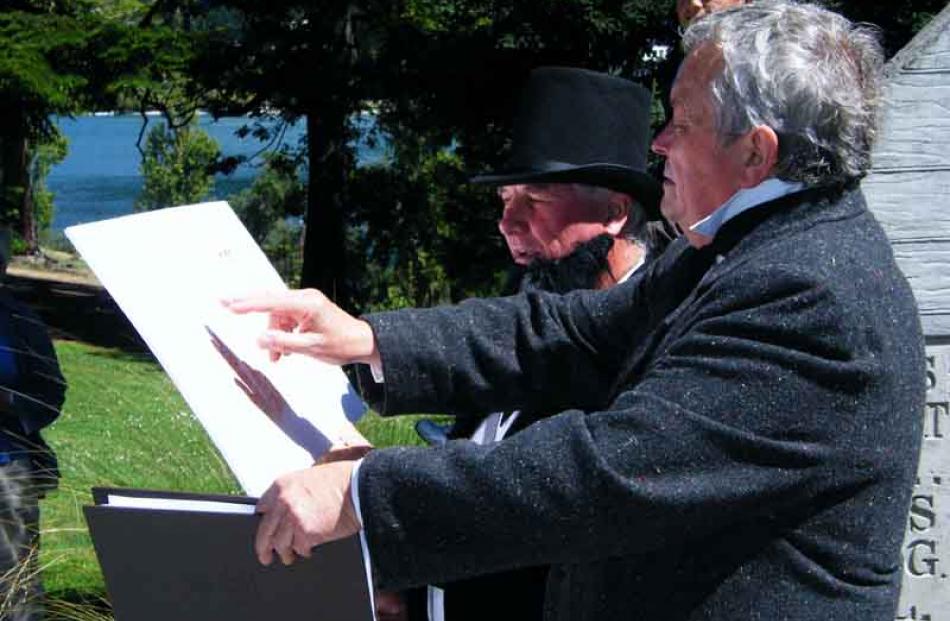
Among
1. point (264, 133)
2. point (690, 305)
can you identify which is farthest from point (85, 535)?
point (264, 133)

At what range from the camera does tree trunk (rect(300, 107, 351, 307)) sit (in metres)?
15.0

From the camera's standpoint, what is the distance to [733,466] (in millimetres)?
1607

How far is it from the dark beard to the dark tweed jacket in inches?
43.4

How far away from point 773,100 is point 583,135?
4.66 feet

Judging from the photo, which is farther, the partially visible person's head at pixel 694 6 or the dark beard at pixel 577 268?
the partially visible person's head at pixel 694 6

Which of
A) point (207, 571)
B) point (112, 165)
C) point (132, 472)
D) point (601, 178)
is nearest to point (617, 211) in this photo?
point (601, 178)

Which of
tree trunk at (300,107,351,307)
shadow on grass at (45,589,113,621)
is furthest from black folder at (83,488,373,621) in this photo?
tree trunk at (300,107,351,307)

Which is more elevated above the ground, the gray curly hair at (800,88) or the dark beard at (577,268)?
the gray curly hair at (800,88)

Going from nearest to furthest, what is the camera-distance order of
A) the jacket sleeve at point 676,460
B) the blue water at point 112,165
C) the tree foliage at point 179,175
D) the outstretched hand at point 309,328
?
1. the jacket sleeve at point 676,460
2. the outstretched hand at point 309,328
3. the blue water at point 112,165
4. the tree foliage at point 179,175

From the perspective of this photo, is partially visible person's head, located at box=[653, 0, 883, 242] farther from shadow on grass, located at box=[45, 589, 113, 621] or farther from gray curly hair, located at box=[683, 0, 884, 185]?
shadow on grass, located at box=[45, 589, 113, 621]

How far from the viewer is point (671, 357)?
168 cm

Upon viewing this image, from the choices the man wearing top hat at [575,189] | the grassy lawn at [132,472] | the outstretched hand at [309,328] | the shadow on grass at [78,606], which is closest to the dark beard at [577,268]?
the man wearing top hat at [575,189]

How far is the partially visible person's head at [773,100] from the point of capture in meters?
1.71

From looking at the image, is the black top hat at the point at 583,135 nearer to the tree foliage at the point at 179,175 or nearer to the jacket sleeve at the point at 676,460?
the jacket sleeve at the point at 676,460
